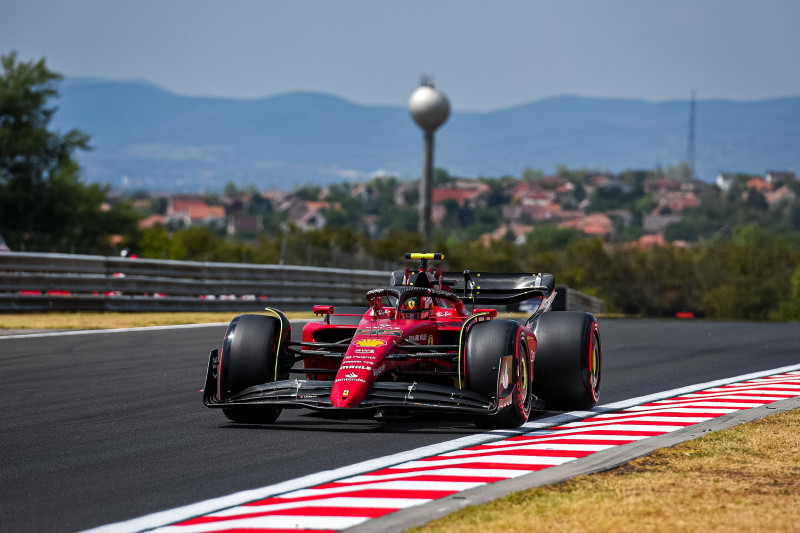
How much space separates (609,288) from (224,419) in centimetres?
9385

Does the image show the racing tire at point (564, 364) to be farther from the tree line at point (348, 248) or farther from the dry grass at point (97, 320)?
the tree line at point (348, 248)

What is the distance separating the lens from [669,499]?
19.9 feet

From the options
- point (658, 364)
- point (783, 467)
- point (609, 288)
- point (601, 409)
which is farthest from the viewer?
point (609, 288)

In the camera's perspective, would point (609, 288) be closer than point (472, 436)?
No

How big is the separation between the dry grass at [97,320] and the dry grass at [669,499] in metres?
12.9

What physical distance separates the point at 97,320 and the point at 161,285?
275 centimetres

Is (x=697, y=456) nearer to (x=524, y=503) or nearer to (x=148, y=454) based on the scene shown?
(x=524, y=503)

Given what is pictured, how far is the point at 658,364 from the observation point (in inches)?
581

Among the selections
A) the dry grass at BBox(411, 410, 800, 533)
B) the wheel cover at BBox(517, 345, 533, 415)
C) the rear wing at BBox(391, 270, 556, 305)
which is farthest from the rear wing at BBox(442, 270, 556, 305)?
the dry grass at BBox(411, 410, 800, 533)

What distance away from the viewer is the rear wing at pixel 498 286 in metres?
11.4

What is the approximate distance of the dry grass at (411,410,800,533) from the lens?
550 centimetres

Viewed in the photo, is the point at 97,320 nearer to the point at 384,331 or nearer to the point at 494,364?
the point at 384,331

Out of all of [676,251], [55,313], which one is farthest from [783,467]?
[676,251]

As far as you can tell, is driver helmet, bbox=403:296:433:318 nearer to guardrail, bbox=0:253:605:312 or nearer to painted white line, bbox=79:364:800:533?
painted white line, bbox=79:364:800:533
